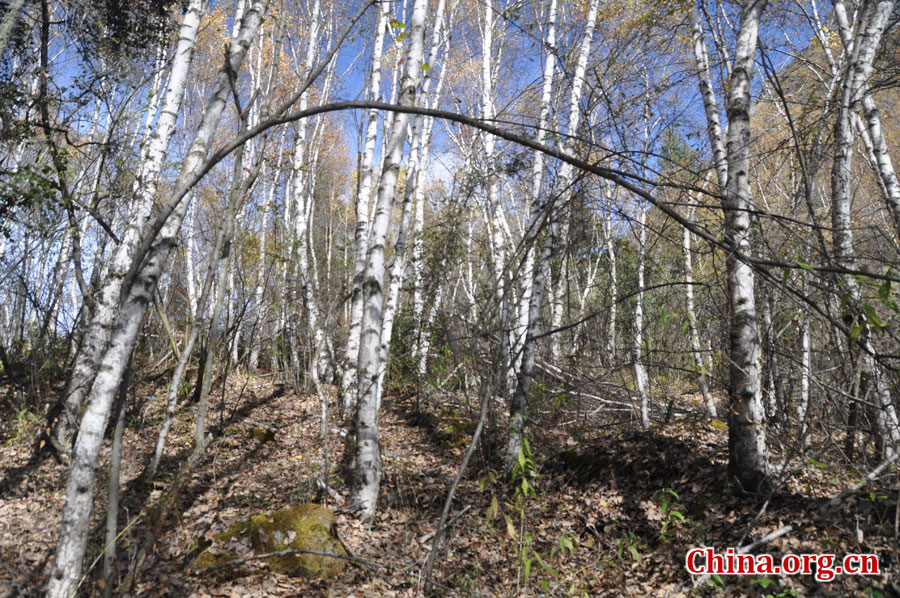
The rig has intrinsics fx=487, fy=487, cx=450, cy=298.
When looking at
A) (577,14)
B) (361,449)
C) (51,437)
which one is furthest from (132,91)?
(577,14)

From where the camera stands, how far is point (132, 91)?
6.87m

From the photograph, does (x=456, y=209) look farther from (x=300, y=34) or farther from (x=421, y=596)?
(x=300, y=34)

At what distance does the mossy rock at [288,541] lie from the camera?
395cm

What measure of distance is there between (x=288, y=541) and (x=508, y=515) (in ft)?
6.58

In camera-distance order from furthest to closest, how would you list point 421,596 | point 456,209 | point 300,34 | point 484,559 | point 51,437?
1. point 300,34
2. point 456,209
3. point 51,437
4. point 484,559
5. point 421,596

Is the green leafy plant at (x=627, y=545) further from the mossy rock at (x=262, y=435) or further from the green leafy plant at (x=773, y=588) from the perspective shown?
the mossy rock at (x=262, y=435)

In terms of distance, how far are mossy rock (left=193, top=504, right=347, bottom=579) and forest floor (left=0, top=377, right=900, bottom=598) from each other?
0.32 feet

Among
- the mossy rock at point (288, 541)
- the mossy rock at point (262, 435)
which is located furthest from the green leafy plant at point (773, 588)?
the mossy rock at point (262, 435)

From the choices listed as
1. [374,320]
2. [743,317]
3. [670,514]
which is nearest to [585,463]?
[670,514]

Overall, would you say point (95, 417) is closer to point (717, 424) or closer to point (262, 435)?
point (262, 435)

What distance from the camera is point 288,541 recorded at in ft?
13.3

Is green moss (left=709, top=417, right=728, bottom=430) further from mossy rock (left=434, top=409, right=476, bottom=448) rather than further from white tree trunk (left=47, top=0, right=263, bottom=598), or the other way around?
white tree trunk (left=47, top=0, right=263, bottom=598)

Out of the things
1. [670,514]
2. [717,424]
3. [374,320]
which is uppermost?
[374,320]

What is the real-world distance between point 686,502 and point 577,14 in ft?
30.0
